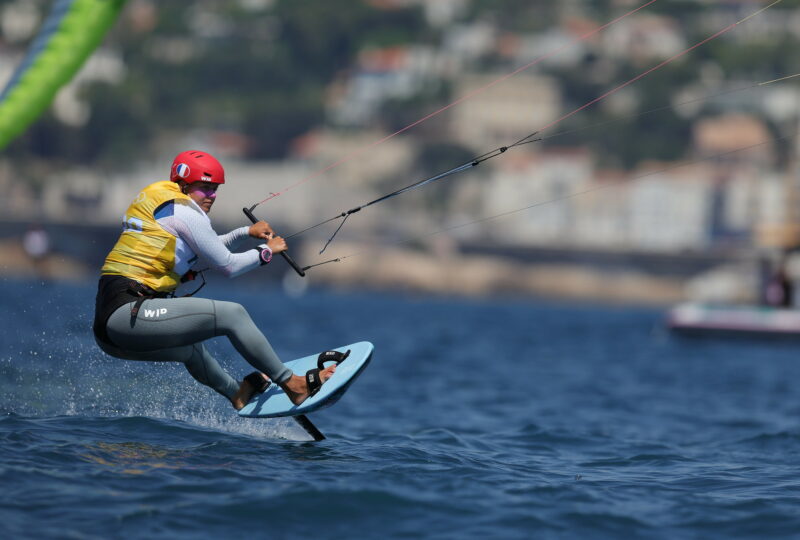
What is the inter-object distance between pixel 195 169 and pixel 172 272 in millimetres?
678

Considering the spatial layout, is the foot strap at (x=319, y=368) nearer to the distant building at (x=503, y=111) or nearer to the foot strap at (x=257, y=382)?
the foot strap at (x=257, y=382)

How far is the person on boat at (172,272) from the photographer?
28.0 ft

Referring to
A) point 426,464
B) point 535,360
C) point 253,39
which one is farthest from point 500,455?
point 253,39

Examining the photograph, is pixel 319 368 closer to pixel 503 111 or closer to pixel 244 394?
pixel 244 394

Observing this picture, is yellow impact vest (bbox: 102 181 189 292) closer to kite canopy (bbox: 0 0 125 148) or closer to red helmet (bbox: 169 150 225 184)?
red helmet (bbox: 169 150 225 184)

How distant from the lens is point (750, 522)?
7629 mm

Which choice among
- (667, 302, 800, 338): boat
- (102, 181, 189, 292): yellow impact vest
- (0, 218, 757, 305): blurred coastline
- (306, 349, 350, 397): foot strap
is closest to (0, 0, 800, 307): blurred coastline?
(0, 218, 757, 305): blurred coastline

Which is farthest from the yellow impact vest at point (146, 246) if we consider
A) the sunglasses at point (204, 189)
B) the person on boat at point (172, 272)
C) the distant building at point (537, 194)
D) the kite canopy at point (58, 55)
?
the distant building at point (537, 194)

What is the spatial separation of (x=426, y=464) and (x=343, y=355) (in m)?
1.04

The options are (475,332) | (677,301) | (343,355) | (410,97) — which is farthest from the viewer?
(410,97)

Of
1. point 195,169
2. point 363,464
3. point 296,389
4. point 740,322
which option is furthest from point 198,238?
point 740,322

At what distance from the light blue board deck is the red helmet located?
147 cm

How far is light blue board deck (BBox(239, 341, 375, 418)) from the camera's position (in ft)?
28.8

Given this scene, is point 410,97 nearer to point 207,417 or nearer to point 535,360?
point 535,360
